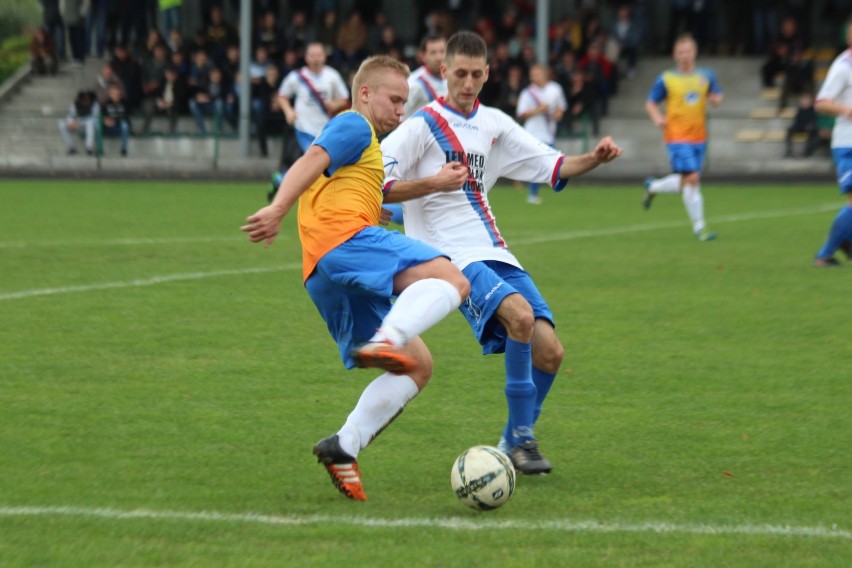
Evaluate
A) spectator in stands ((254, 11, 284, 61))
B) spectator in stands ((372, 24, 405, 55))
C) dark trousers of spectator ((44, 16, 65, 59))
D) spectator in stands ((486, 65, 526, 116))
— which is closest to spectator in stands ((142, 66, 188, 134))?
spectator in stands ((254, 11, 284, 61))

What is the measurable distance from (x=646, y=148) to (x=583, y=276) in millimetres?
16645

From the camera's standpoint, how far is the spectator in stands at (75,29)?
105ft

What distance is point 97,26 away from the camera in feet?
108

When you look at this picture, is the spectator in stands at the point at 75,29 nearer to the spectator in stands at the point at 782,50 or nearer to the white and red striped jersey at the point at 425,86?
the spectator in stands at the point at 782,50

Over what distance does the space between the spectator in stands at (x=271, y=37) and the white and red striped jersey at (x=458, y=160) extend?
23372 millimetres

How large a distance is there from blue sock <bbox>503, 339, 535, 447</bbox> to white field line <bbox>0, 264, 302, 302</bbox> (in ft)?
18.2

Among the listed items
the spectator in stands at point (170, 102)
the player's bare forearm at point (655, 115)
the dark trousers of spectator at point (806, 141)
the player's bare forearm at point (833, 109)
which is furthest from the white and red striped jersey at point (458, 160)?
the spectator in stands at point (170, 102)

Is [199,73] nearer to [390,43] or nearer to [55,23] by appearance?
[390,43]

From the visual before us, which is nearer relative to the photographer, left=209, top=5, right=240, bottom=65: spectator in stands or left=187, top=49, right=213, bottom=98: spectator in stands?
left=187, top=49, right=213, bottom=98: spectator in stands

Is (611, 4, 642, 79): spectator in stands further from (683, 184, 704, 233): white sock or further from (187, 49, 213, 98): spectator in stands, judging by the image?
(683, 184, 704, 233): white sock

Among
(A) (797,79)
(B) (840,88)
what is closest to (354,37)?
(A) (797,79)

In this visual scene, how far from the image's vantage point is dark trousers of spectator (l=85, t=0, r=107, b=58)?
1267 inches

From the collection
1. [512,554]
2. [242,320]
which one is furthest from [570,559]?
[242,320]

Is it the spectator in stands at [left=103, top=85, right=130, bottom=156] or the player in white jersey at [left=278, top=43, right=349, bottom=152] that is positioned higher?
the player in white jersey at [left=278, top=43, right=349, bottom=152]
